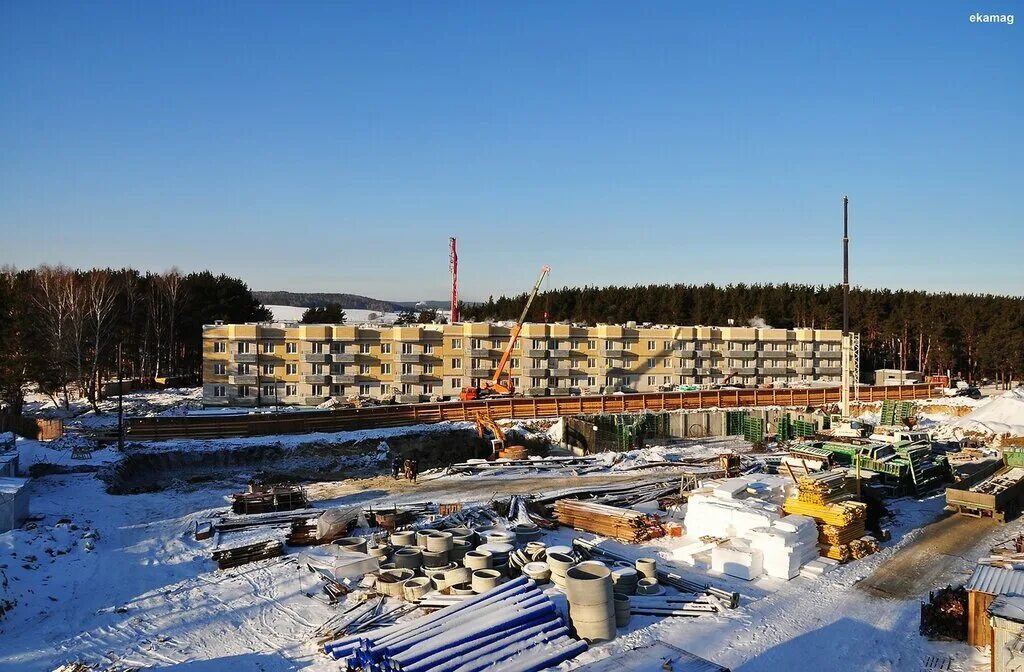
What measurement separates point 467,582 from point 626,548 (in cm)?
537

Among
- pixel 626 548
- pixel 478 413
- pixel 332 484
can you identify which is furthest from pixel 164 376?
pixel 626 548

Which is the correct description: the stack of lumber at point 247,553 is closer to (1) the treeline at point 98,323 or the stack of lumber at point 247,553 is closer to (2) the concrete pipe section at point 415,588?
(2) the concrete pipe section at point 415,588

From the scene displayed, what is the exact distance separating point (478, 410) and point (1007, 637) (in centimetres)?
3272

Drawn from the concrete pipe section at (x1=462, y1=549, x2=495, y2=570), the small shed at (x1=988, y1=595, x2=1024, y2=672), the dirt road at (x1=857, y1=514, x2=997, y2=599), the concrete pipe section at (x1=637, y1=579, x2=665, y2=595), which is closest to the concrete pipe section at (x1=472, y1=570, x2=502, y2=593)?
the concrete pipe section at (x1=462, y1=549, x2=495, y2=570)

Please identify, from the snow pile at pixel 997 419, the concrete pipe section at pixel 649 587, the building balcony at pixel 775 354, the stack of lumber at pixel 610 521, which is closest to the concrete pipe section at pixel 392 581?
the concrete pipe section at pixel 649 587

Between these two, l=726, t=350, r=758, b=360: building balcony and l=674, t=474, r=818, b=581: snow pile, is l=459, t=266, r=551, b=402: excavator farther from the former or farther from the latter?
l=674, t=474, r=818, b=581: snow pile

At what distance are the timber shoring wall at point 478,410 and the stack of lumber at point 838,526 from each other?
25.5 meters

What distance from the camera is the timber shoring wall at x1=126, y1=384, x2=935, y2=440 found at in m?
36.5

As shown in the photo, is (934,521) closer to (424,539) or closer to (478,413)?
(424,539)

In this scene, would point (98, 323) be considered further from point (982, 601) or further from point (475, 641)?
point (982, 601)

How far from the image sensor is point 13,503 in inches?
732

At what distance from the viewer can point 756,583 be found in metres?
15.5

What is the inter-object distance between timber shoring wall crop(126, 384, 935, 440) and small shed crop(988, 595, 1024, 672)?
3209 cm

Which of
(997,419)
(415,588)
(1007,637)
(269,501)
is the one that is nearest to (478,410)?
(269,501)
